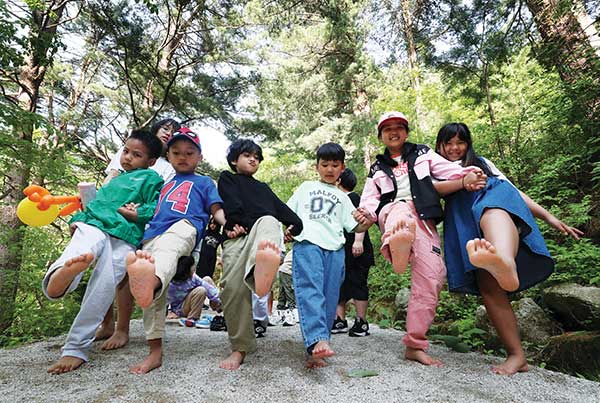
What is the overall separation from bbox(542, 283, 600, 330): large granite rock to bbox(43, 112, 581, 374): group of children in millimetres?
1169

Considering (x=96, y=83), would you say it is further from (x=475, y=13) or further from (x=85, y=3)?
(x=475, y=13)

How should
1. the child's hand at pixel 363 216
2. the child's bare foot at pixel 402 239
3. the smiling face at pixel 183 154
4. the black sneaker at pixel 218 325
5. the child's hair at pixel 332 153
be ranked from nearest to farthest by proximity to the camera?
1. the child's bare foot at pixel 402 239
2. the child's hand at pixel 363 216
3. the smiling face at pixel 183 154
4. the child's hair at pixel 332 153
5. the black sneaker at pixel 218 325

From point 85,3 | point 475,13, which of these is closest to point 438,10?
point 475,13

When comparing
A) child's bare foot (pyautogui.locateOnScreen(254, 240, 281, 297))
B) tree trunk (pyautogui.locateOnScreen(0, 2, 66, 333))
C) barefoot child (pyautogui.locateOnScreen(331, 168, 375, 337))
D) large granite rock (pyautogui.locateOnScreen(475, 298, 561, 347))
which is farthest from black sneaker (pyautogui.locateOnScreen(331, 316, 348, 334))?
tree trunk (pyautogui.locateOnScreen(0, 2, 66, 333))

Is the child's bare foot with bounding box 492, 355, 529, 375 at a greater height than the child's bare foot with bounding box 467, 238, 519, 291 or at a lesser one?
lesser

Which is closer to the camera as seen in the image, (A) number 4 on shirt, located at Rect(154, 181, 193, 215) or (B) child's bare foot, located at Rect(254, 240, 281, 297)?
(B) child's bare foot, located at Rect(254, 240, 281, 297)

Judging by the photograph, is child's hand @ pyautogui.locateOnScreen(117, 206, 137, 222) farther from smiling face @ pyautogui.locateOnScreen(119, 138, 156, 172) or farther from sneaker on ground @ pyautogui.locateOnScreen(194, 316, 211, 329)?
sneaker on ground @ pyautogui.locateOnScreen(194, 316, 211, 329)

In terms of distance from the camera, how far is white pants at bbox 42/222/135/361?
6.71 feet

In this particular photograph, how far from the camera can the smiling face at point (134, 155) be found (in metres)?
2.62

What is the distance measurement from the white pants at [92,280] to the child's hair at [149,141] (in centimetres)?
78

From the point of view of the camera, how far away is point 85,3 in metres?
5.44

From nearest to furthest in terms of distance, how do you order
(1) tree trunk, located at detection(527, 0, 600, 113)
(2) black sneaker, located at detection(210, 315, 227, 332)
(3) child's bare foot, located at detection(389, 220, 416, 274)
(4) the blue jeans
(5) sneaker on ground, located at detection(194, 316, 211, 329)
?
(3) child's bare foot, located at detection(389, 220, 416, 274) < (4) the blue jeans < (2) black sneaker, located at detection(210, 315, 227, 332) < (5) sneaker on ground, located at detection(194, 316, 211, 329) < (1) tree trunk, located at detection(527, 0, 600, 113)

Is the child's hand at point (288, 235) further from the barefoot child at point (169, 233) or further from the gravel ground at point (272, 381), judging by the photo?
the gravel ground at point (272, 381)

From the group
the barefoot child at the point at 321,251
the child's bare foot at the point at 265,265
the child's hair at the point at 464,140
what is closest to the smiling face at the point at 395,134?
the child's hair at the point at 464,140
